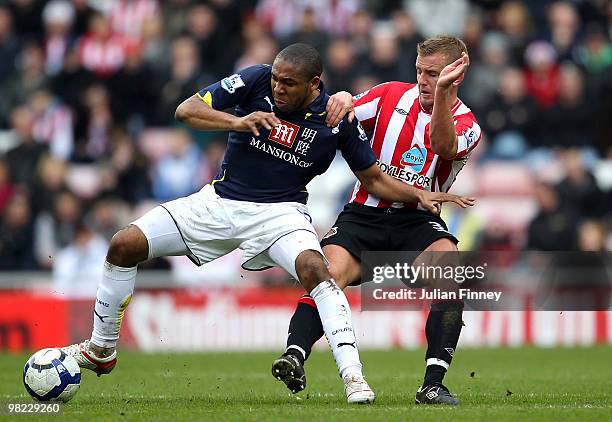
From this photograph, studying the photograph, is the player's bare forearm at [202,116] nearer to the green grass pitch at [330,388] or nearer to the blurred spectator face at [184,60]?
the green grass pitch at [330,388]

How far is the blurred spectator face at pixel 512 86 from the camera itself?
1745cm

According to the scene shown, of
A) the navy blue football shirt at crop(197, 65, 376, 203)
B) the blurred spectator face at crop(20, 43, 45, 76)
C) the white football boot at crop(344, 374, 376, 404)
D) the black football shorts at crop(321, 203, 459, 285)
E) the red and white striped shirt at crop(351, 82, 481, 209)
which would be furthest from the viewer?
the blurred spectator face at crop(20, 43, 45, 76)

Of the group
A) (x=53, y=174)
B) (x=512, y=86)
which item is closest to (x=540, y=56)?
(x=512, y=86)

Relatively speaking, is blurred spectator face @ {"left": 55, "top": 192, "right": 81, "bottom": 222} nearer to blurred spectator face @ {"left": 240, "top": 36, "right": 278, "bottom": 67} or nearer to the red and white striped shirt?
blurred spectator face @ {"left": 240, "top": 36, "right": 278, "bottom": 67}

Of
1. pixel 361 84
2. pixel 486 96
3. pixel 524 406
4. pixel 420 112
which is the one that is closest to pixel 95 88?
pixel 361 84

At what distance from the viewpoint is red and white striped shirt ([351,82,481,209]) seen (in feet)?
29.3

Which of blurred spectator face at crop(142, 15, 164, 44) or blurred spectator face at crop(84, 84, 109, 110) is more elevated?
blurred spectator face at crop(142, 15, 164, 44)

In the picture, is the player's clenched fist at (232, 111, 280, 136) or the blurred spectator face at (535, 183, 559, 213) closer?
the player's clenched fist at (232, 111, 280, 136)

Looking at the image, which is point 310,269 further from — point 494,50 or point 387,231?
point 494,50

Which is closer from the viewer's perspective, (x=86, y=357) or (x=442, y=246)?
(x=442, y=246)

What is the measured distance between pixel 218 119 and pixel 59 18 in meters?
12.0

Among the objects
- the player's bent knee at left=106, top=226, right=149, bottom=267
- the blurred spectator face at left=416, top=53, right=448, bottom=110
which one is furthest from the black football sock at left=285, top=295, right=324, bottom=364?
the blurred spectator face at left=416, top=53, right=448, bottom=110

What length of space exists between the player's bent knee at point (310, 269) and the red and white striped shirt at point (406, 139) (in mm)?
962

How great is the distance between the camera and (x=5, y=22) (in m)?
20.1
